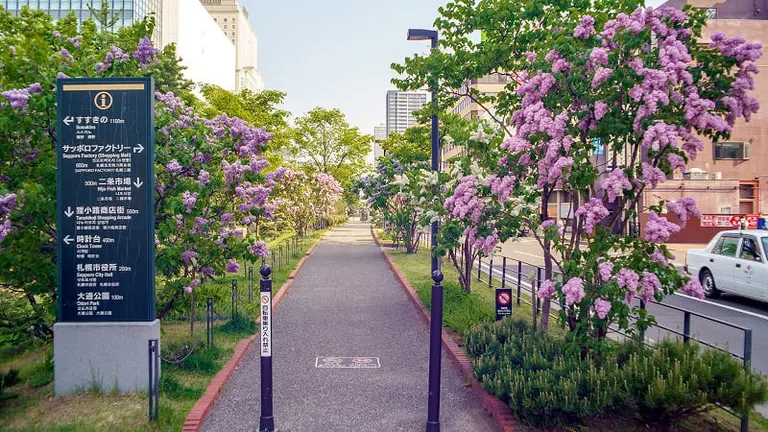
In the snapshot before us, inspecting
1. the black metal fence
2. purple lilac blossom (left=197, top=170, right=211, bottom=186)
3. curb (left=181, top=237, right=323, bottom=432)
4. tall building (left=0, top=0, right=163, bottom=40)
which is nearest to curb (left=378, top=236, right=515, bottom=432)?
the black metal fence

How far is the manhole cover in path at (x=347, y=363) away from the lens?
8.28 m

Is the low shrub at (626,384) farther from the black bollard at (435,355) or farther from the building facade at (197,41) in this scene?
the building facade at (197,41)

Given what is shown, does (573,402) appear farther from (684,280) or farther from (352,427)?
(352,427)

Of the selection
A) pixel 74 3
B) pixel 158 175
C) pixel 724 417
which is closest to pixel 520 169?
pixel 724 417

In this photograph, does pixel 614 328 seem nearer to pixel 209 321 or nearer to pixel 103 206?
pixel 209 321

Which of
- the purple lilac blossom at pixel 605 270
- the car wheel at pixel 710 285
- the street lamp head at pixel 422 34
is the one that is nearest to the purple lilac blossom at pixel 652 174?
the purple lilac blossom at pixel 605 270

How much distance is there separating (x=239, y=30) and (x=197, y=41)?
81032 millimetres

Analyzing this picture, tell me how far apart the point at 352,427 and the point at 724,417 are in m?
A: 3.79

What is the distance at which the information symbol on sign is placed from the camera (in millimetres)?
6641

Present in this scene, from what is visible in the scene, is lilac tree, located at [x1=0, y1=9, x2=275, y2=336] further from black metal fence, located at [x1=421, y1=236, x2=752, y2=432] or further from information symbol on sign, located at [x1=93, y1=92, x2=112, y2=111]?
black metal fence, located at [x1=421, y1=236, x2=752, y2=432]

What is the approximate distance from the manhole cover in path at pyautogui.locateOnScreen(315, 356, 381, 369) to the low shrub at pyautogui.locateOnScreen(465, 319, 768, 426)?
2291 mm

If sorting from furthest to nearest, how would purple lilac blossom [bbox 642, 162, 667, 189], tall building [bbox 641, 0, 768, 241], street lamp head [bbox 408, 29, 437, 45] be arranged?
tall building [bbox 641, 0, 768, 241], street lamp head [bbox 408, 29, 437, 45], purple lilac blossom [bbox 642, 162, 667, 189]

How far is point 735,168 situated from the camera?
43031 millimetres

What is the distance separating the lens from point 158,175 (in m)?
8.07
